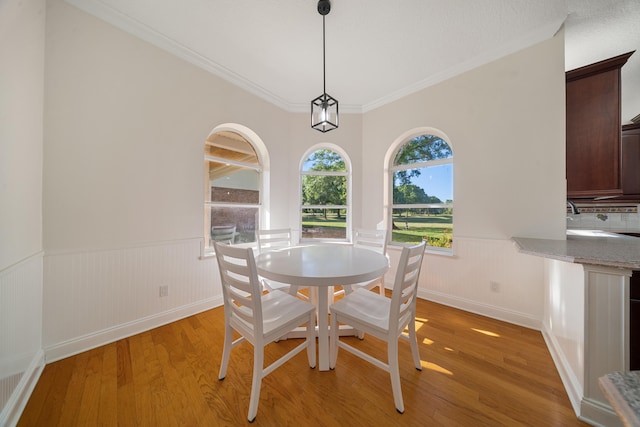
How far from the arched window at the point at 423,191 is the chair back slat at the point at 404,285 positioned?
70.8 inches

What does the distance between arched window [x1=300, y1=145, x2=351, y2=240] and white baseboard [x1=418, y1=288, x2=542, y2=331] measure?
147cm

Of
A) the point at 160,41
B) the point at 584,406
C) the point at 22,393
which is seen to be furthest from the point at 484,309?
the point at 160,41

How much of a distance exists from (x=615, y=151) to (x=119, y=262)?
4329 millimetres

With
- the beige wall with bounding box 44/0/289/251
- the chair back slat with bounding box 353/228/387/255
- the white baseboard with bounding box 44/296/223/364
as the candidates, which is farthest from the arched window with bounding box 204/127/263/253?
the chair back slat with bounding box 353/228/387/255

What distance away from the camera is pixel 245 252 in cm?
115

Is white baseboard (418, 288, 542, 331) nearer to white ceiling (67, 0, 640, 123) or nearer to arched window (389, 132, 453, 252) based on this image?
arched window (389, 132, 453, 252)

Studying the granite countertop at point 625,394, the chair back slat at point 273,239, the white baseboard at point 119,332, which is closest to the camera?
the granite countertop at point 625,394

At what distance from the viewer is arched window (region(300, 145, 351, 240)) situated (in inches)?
142

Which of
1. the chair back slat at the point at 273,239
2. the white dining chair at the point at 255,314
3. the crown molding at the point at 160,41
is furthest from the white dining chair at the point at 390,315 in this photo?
the crown molding at the point at 160,41

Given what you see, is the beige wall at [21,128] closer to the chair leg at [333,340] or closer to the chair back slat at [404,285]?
the chair leg at [333,340]

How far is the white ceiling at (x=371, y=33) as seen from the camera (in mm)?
1812

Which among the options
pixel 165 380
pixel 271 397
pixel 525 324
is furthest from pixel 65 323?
pixel 525 324

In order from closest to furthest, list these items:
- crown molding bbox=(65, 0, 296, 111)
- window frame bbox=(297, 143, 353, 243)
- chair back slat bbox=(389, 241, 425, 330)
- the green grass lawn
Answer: chair back slat bbox=(389, 241, 425, 330)
crown molding bbox=(65, 0, 296, 111)
the green grass lawn
window frame bbox=(297, 143, 353, 243)

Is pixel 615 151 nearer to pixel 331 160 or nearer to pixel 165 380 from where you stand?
pixel 331 160
